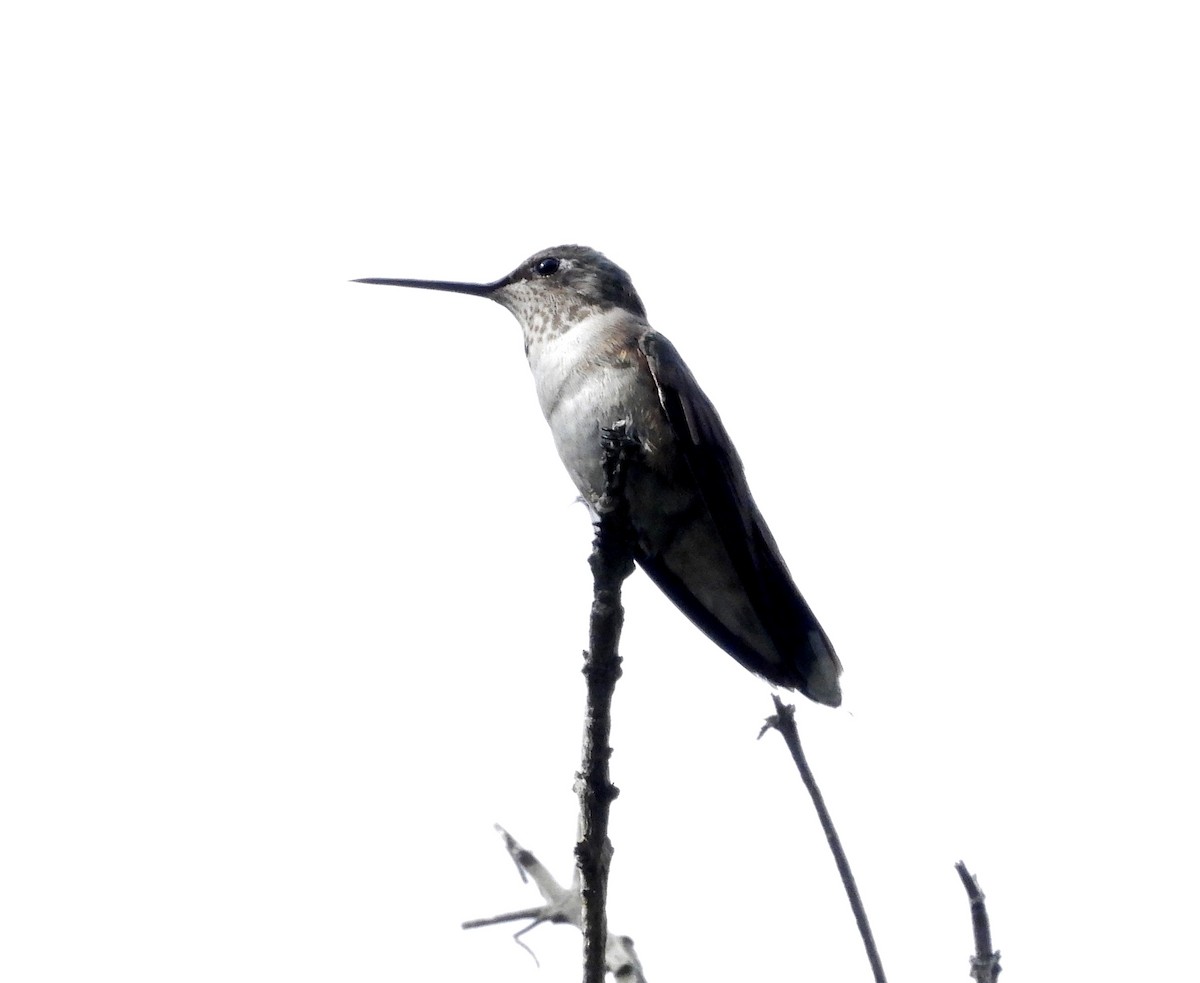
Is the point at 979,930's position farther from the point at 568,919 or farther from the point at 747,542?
→ the point at 747,542

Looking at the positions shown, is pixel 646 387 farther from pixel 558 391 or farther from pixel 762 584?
pixel 762 584

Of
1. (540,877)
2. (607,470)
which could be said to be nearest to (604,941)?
(540,877)

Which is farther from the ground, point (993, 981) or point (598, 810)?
point (598, 810)

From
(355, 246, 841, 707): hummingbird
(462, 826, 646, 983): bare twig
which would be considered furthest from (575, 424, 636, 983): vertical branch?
(355, 246, 841, 707): hummingbird

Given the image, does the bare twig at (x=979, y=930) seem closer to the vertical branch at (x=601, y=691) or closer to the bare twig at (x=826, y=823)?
the bare twig at (x=826, y=823)

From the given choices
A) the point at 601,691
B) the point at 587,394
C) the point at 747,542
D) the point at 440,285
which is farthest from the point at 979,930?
the point at 440,285

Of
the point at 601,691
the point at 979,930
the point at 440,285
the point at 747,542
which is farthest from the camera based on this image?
the point at 440,285

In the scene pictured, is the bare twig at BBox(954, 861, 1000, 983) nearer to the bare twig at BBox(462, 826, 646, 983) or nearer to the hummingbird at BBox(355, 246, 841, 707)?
the bare twig at BBox(462, 826, 646, 983)
